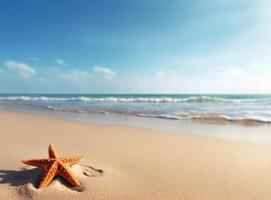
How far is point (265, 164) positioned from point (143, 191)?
2280 mm

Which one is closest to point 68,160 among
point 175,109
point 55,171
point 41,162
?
point 55,171

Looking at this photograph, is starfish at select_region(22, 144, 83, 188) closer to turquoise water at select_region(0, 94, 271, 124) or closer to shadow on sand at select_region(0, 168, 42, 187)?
shadow on sand at select_region(0, 168, 42, 187)

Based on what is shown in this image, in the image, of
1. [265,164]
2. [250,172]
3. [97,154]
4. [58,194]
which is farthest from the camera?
[97,154]

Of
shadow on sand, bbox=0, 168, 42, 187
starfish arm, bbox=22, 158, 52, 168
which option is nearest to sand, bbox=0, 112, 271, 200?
shadow on sand, bbox=0, 168, 42, 187

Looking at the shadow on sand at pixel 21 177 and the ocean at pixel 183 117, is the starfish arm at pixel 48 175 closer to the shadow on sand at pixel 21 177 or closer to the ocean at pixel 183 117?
the shadow on sand at pixel 21 177

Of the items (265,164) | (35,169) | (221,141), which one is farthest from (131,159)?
(221,141)

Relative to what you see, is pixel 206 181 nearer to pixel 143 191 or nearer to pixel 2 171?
pixel 143 191

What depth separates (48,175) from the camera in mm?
2186

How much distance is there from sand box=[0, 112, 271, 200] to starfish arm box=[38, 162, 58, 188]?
7 centimetres

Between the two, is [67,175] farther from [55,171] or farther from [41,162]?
[41,162]

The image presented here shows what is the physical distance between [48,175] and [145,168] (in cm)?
140

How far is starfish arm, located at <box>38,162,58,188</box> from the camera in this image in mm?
2150

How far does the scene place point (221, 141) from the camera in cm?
487

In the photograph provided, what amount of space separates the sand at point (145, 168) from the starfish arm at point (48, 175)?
7cm
